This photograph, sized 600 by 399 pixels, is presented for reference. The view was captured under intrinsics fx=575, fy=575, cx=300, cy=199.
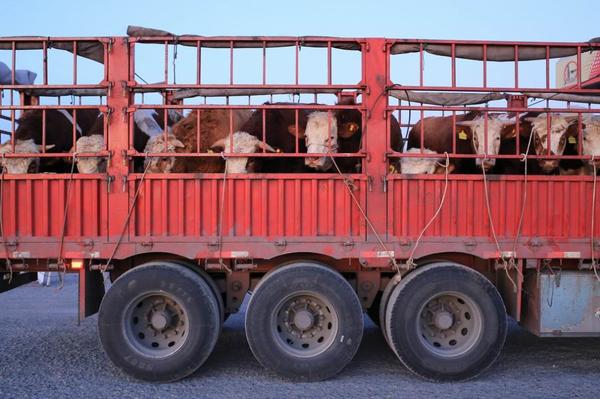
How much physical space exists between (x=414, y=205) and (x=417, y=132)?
7.07 feet

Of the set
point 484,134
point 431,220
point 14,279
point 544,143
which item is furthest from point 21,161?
point 544,143

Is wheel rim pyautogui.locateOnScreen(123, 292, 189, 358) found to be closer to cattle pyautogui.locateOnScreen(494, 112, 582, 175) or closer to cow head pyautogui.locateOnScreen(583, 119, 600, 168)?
cattle pyautogui.locateOnScreen(494, 112, 582, 175)

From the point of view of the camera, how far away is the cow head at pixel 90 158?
5.91 meters

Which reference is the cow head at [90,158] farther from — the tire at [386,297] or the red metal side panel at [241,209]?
the tire at [386,297]

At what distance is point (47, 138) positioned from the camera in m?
6.95

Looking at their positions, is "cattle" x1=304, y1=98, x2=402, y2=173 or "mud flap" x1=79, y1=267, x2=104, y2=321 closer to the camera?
"mud flap" x1=79, y1=267, x2=104, y2=321

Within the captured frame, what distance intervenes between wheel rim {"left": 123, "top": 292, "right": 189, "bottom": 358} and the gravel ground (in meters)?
0.36

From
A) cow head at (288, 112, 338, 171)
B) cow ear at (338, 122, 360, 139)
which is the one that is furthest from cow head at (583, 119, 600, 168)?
cow head at (288, 112, 338, 171)

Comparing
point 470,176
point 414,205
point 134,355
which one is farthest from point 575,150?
point 134,355

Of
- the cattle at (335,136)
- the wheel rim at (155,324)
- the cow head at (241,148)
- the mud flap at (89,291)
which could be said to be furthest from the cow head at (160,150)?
the cattle at (335,136)

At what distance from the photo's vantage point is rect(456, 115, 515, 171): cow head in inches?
241

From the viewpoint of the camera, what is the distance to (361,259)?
18.7ft

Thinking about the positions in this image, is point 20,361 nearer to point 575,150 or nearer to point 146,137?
point 146,137

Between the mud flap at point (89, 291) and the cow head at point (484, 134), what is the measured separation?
4.18 m
